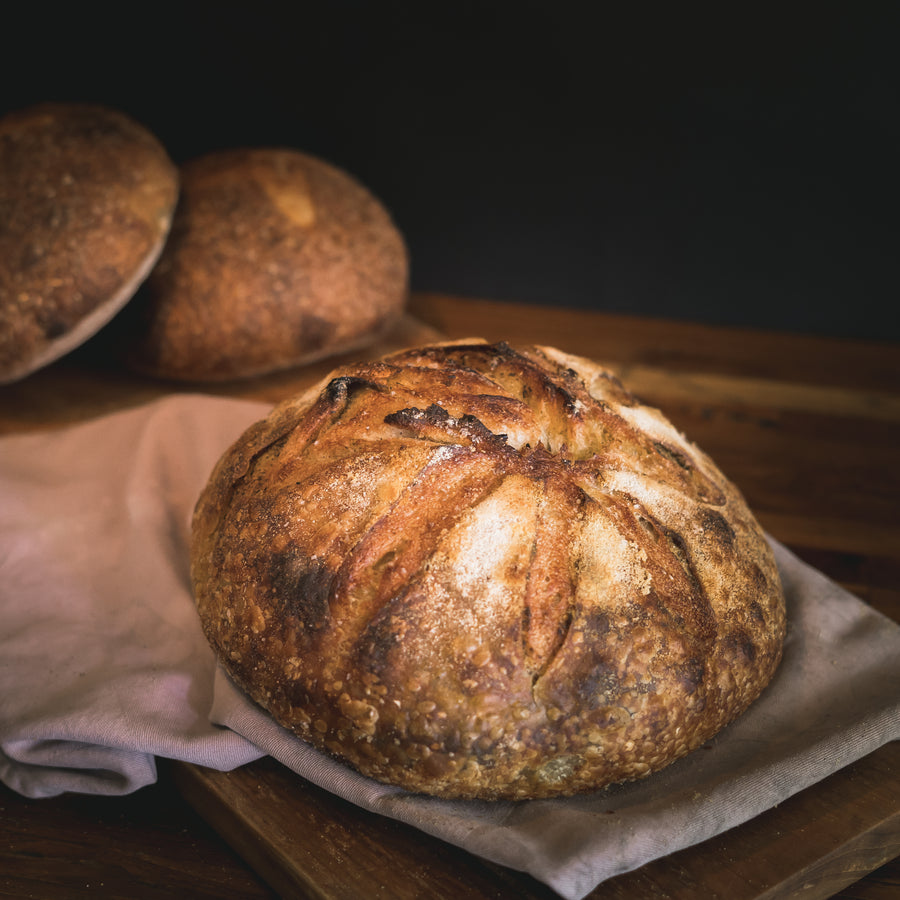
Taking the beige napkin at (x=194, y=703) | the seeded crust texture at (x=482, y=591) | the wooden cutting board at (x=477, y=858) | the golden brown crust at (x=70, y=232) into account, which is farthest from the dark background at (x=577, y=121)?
the wooden cutting board at (x=477, y=858)

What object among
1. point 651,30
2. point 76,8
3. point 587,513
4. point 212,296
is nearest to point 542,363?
point 587,513

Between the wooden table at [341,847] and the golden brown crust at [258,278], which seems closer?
the wooden table at [341,847]

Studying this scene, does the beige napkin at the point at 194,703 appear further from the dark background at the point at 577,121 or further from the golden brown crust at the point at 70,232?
the dark background at the point at 577,121

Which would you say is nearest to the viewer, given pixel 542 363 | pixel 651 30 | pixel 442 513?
pixel 442 513

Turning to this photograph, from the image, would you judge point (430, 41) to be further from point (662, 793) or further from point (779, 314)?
point (662, 793)

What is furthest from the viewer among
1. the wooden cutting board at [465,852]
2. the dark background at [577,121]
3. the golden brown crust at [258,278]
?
the dark background at [577,121]

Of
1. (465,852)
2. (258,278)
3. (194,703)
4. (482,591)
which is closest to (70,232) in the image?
(258,278)

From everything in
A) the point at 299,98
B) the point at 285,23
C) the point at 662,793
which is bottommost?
the point at 662,793
